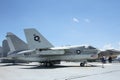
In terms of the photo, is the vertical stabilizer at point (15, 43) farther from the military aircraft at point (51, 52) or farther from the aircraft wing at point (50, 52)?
the aircraft wing at point (50, 52)

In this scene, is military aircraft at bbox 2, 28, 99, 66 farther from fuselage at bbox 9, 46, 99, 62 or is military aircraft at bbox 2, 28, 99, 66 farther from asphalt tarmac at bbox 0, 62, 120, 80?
asphalt tarmac at bbox 0, 62, 120, 80

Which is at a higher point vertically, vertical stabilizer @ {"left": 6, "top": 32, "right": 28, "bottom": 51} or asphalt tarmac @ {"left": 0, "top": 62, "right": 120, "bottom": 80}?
vertical stabilizer @ {"left": 6, "top": 32, "right": 28, "bottom": 51}

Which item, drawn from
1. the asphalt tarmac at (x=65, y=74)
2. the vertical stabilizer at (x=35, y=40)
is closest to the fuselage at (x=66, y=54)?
the vertical stabilizer at (x=35, y=40)

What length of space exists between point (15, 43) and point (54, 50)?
10409 mm

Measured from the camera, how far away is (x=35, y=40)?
28.7m

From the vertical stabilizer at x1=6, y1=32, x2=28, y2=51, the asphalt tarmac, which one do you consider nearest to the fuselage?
the vertical stabilizer at x1=6, y1=32, x2=28, y2=51

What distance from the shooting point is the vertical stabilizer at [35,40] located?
28562 mm

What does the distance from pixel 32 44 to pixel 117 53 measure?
486 inches

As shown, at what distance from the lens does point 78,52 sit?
28.0m

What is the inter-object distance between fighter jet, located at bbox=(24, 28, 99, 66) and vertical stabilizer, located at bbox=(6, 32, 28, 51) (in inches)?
243

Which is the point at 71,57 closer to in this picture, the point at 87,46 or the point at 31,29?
the point at 87,46

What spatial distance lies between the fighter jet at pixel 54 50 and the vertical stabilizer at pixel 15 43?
617 cm

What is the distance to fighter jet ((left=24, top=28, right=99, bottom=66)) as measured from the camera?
27562mm

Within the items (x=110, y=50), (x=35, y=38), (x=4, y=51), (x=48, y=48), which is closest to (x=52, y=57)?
(x=48, y=48)
